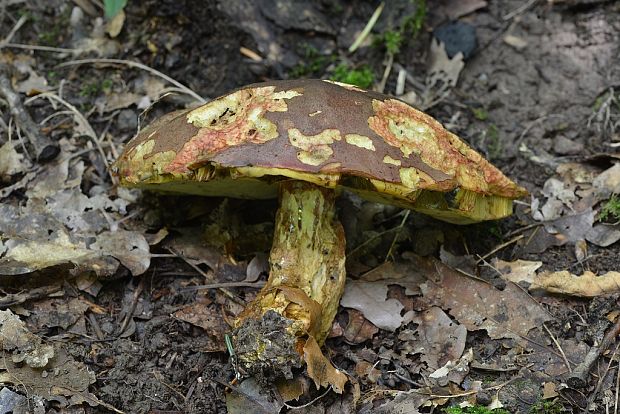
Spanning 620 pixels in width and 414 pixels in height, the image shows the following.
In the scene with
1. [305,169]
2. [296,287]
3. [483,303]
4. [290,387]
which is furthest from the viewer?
[483,303]

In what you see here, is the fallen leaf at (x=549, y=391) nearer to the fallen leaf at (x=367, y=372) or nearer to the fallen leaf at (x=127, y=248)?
the fallen leaf at (x=367, y=372)

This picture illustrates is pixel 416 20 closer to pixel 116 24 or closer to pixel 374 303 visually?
pixel 116 24

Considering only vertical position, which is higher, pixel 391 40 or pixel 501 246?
pixel 391 40

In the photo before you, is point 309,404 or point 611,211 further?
point 611,211

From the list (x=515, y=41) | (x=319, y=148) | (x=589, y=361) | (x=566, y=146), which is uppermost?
(x=319, y=148)

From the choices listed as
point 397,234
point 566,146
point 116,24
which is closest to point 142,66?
point 116,24

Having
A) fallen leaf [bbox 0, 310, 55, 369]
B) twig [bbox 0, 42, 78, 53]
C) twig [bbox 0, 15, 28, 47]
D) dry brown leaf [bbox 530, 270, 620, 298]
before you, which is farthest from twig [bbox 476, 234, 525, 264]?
twig [bbox 0, 15, 28, 47]

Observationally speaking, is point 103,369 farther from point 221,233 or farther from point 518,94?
point 518,94
